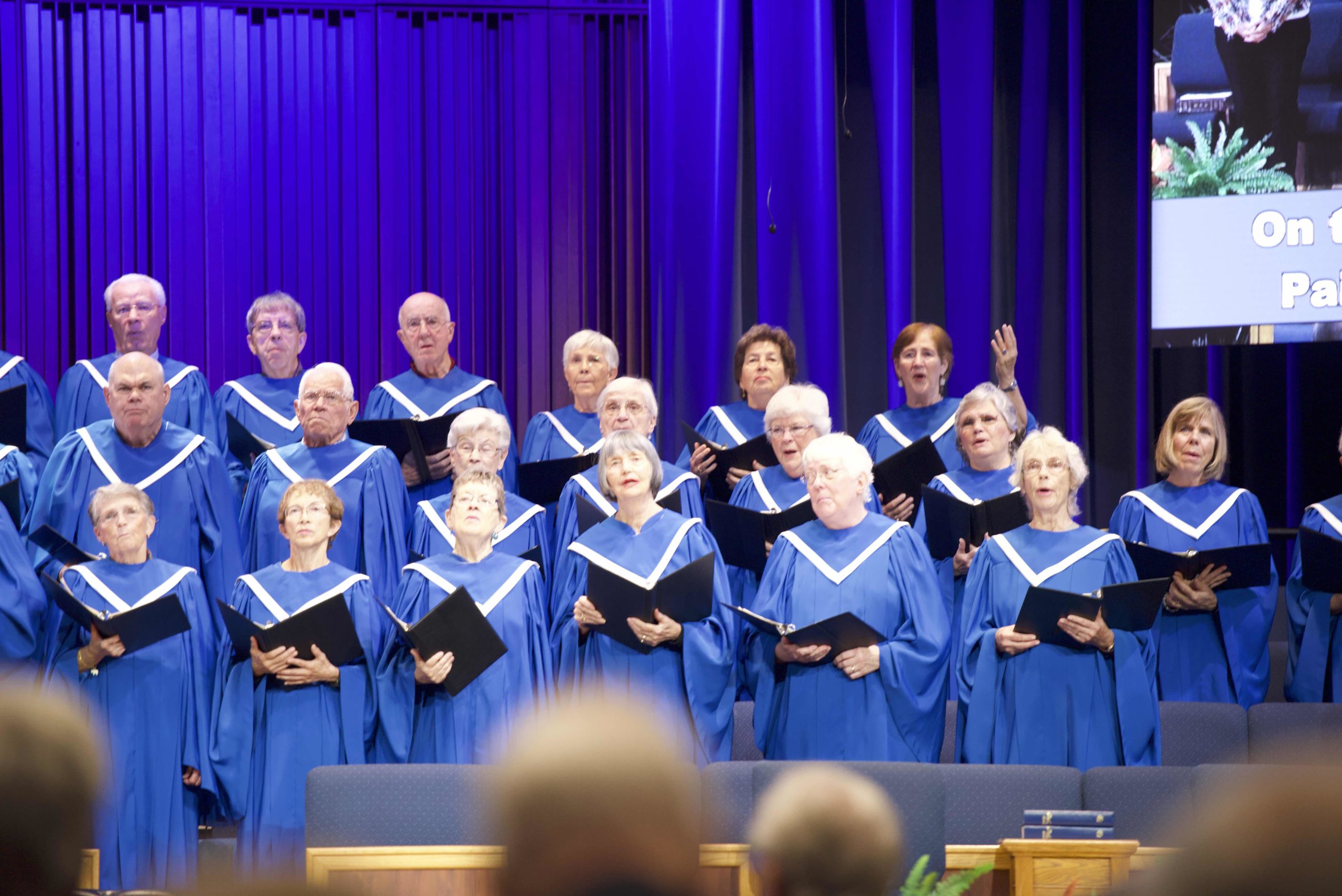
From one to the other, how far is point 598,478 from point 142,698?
1770 mm

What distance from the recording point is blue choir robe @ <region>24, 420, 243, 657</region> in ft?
19.1

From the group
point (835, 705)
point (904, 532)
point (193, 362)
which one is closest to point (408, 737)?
point (835, 705)

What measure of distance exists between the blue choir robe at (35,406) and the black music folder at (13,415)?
347 mm

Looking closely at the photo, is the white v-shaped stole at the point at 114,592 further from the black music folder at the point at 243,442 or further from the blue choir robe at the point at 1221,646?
the blue choir robe at the point at 1221,646

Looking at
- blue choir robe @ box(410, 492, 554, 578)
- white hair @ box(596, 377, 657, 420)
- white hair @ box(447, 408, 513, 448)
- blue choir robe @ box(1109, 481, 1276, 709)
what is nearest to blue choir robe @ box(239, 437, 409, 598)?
blue choir robe @ box(410, 492, 554, 578)

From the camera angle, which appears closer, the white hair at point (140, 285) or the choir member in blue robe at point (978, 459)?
the choir member in blue robe at point (978, 459)

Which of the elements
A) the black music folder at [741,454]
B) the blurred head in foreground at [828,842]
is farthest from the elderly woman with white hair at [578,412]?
the blurred head in foreground at [828,842]

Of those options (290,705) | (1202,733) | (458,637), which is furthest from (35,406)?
(1202,733)

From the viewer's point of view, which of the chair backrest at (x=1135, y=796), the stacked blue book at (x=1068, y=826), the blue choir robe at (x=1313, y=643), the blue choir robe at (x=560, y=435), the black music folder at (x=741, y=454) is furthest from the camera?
the blue choir robe at (x=560, y=435)

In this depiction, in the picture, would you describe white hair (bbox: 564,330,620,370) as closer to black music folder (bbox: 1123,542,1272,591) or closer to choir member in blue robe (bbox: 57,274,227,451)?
choir member in blue robe (bbox: 57,274,227,451)

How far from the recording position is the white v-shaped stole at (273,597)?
16.6 ft

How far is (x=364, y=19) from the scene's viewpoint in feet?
Result: 26.5

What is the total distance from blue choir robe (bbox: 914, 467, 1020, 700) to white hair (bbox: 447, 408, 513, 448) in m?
1.56

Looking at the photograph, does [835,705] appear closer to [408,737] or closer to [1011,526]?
[1011,526]
